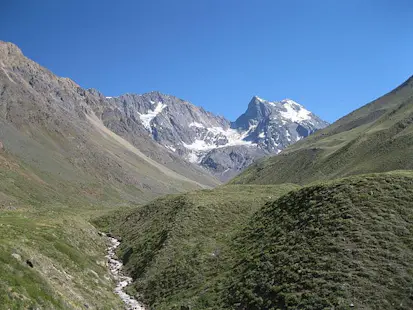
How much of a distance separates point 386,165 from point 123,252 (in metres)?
88.2

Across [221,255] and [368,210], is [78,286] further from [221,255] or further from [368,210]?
[368,210]

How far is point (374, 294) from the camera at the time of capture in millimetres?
26781

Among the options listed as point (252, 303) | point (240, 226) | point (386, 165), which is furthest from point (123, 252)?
point (386, 165)

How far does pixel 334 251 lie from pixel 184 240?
70.0ft

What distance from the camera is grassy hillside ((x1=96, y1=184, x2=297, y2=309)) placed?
3741cm

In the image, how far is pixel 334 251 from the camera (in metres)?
32.2

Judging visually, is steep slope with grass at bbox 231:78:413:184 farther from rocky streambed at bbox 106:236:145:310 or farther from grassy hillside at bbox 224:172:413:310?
rocky streambed at bbox 106:236:145:310

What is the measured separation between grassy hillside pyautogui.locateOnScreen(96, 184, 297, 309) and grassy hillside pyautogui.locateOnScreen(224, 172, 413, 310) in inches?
124

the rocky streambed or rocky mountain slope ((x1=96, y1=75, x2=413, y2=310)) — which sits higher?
rocky mountain slope ((x1=96, y1=75, x2=413, y2=310))

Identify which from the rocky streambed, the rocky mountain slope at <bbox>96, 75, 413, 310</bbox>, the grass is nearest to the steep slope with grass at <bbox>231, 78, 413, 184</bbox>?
the rocky mountain slope at <bbox>96, 75, 413, 310</bbox>

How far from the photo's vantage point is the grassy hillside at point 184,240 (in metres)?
37.4

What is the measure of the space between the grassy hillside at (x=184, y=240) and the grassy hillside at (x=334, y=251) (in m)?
3.15

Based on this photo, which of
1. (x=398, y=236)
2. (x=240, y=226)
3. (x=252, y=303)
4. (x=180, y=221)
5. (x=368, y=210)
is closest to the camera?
(x=252, y=303)

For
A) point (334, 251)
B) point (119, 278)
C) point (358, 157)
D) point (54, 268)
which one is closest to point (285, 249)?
point (334, 251)
